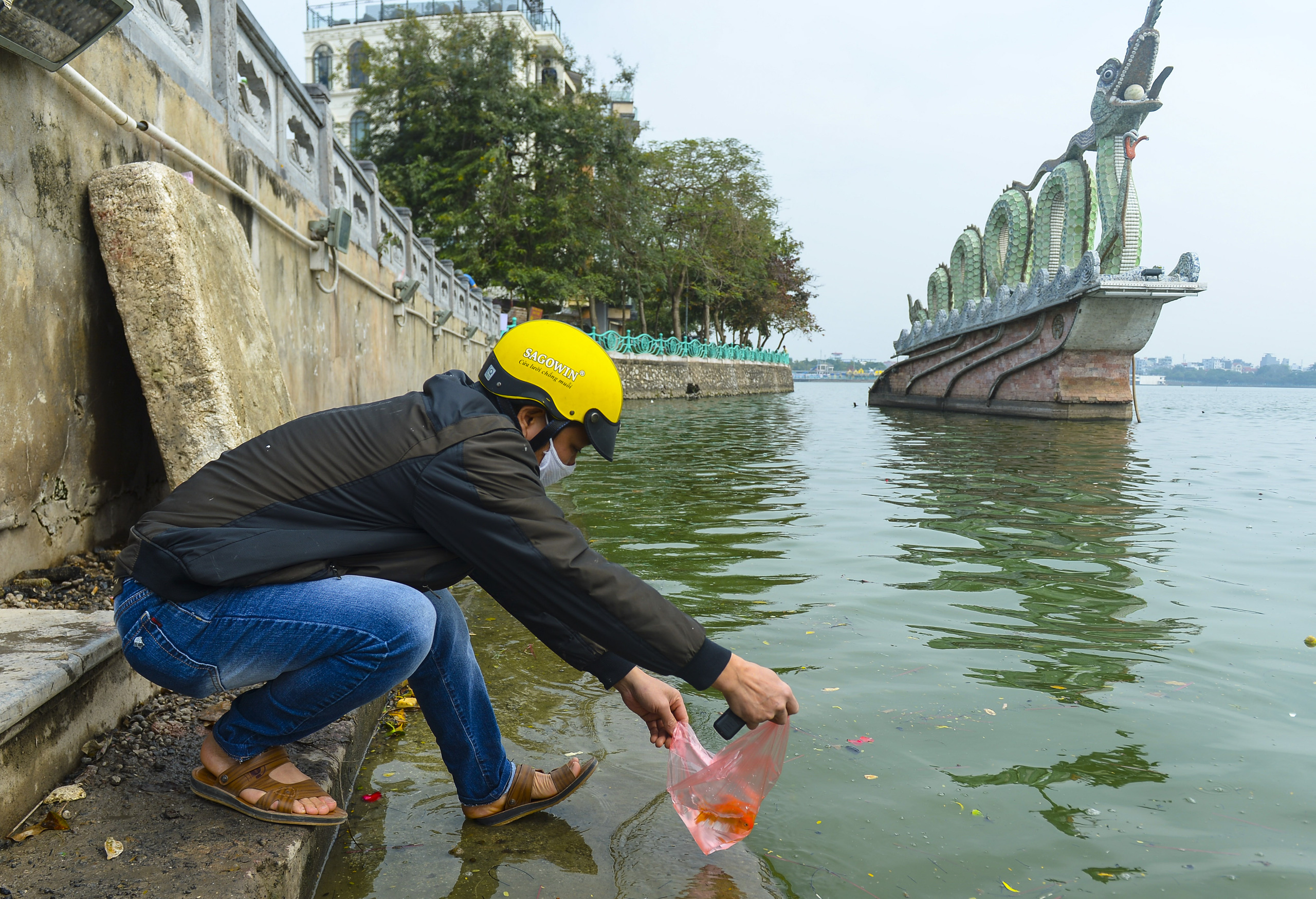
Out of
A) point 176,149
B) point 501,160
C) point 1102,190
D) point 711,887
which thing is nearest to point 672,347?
point 501,160

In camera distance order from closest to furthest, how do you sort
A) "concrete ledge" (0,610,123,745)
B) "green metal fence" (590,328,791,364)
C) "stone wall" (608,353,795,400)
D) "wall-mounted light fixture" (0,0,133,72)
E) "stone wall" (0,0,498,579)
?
1. "concrete ledge" (0,610,123,745)
2. "wall-mounted light fixture" (0,0,133,72)
3. "stone wall" (0,0,498,579)
4. "green metal fence" (590,328,791,364)
5. "stone wall" (608,353,795,400)

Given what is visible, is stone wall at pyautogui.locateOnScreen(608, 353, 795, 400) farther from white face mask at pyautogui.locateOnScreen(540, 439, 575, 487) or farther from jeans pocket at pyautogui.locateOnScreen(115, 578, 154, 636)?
jeans pocket at pyautogui.locateOnScreen(115, 578, 154, 636)

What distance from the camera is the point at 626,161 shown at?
31.3 meters

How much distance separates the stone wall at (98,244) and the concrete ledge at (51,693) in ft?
2.71

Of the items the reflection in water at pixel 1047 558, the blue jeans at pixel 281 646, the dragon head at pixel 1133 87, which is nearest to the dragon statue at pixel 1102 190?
the dragon head at pixel 1133 87

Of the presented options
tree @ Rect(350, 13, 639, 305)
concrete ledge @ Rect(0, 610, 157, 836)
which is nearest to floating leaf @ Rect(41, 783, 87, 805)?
concrete ledge @ Rect(0, 610, 157, 836)

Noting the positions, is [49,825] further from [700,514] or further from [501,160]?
[501,160]

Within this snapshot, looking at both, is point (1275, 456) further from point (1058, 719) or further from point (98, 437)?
point (98, 437)

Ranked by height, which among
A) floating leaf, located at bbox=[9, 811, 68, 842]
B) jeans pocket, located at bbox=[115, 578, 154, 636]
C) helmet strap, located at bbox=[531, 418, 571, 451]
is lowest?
floating leaf, located at bbox=[9, 811, 68, 842]

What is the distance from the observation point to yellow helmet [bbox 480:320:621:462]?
2.13m

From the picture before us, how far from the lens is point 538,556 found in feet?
6.31

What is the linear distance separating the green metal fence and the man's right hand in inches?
1125

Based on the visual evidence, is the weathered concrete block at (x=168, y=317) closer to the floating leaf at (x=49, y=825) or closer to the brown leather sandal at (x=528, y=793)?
the floating leaf at (x=49, y=825)

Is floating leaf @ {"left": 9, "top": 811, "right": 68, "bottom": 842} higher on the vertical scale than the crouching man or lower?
lower
